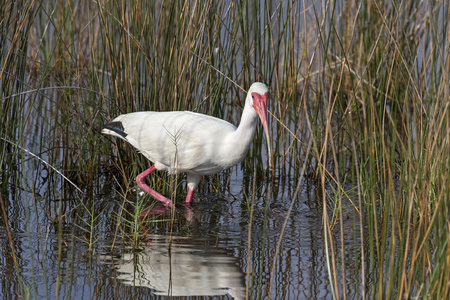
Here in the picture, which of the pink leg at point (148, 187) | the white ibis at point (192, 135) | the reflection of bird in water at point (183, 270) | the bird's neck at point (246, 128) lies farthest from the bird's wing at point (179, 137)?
the reflection of bird in water at point (183, 270)

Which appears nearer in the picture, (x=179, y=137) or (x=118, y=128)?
(x=179, y=137)

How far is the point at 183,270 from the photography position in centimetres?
387

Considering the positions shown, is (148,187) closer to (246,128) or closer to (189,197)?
(189,197)

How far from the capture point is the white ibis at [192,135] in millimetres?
4891

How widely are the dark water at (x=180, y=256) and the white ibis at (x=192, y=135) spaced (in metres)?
0.40

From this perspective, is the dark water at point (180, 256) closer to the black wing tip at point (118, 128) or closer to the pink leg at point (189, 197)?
the pink leg at point (189, 197)

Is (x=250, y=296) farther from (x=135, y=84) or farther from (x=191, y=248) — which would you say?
(x=135, y=84)

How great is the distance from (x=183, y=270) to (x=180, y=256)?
264mm

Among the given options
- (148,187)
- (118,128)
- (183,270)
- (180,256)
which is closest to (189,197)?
(148,187)

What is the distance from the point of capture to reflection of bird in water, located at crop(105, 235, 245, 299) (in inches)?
141

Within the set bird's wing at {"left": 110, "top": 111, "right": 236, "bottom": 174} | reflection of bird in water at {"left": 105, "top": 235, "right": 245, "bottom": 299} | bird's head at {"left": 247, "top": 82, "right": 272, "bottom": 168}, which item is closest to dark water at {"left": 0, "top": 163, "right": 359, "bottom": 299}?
reflection of bird in water at {"left": 105, "top": 235, "right": 245, "bottom": 299}

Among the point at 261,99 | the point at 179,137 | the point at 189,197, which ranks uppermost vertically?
the point at 261,99

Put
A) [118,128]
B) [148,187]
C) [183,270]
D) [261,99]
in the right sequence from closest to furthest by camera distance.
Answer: [183,270]
[261,99]
[118,128]
[148,187]

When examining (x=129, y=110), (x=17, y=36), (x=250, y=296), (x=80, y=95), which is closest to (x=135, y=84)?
Result: (x=129, y=110)
